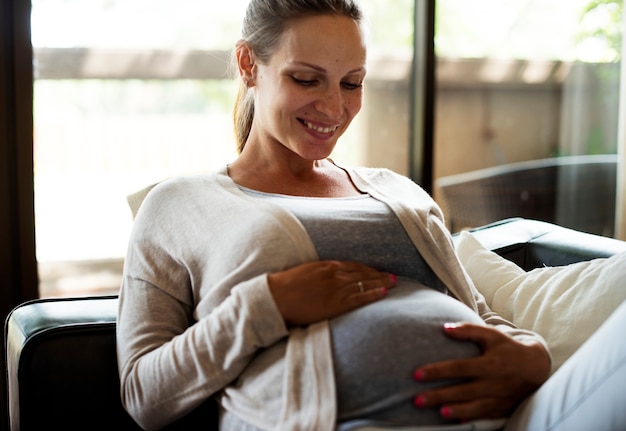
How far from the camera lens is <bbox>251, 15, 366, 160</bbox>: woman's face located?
1466 millimetres

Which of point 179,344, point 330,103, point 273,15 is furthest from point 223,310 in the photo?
point 273,15

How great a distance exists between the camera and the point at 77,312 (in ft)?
4.72

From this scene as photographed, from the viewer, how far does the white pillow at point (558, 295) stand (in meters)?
1.47

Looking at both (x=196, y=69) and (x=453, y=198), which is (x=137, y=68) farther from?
(x=453, y=198)

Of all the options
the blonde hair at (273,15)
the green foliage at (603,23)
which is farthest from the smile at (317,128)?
the green foliage at (603,23)

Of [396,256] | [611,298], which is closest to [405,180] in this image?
[396,256]

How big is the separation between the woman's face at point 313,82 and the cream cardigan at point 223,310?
0.50 feet

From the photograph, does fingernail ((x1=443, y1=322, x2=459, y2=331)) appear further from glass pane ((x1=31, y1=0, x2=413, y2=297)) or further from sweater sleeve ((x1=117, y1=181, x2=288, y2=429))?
glass pane ((x1=31, y1=0, x2=413, y2=297))

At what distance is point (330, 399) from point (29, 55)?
1605 mm

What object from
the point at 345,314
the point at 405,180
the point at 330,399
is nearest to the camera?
the point at 330,399

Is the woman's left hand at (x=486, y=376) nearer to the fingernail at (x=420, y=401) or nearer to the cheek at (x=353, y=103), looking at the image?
the fingernail at (x=420, y=401)

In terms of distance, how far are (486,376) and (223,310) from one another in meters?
0.41

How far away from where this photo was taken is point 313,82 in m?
1.49

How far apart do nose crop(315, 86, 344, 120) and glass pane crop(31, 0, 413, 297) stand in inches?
A: 41.6
